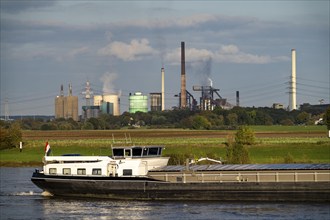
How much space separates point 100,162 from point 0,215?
1069 centimetres

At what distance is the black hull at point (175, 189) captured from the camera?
6131 centimetres

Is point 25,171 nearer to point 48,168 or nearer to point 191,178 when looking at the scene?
point 48,168

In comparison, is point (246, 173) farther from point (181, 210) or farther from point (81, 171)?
point (81, 171)

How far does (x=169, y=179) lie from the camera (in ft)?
217

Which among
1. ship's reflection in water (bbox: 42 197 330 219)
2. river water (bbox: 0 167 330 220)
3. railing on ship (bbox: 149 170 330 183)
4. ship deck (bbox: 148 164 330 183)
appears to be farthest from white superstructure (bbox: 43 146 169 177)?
ship's reflection in water (bbox: 42 197 330 219)

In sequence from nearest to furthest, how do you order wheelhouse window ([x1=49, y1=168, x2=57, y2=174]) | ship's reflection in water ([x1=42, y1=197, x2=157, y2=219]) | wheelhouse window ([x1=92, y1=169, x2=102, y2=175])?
1. ship's reflection in water ([x1=42, y1=197, x2=157, y2=219])
2. wheelhouse window ([x1=92, y1=169, x2=102, y2=175])
3. wheelhouse window ([x1=49, y1=168, x2=57, y2=174])

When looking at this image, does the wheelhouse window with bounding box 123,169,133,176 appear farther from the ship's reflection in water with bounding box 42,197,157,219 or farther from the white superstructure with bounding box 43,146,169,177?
the ship's reflection in water with bounding box 42,197,157,219

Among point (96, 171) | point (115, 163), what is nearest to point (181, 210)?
point (115, 163)

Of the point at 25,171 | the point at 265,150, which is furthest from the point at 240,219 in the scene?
the point at 265,150

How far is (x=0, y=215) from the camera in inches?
2357

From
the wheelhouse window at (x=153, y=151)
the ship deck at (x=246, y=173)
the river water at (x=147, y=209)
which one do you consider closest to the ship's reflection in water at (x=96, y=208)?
the river water at (x=147, y=209)

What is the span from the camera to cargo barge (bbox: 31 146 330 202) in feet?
204

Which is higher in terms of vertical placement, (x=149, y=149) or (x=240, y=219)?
(x=149, y=149)

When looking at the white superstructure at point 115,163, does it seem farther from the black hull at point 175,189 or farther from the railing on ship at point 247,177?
the railing on ship at point 247,177
